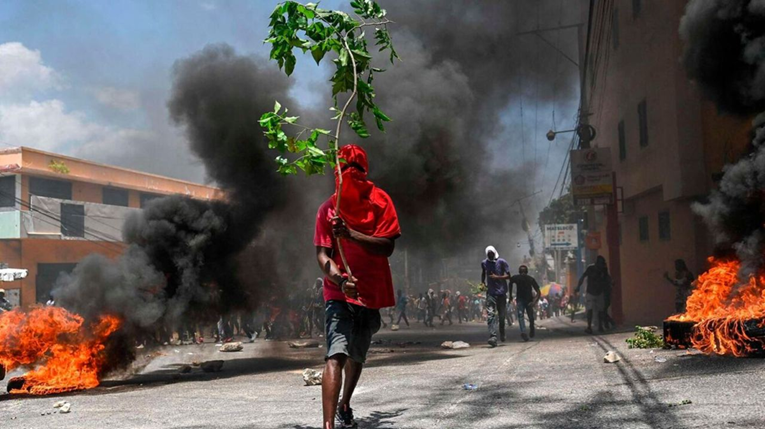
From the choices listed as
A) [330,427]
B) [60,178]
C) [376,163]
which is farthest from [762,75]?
[60,178]

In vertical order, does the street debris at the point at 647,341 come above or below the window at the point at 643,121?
below

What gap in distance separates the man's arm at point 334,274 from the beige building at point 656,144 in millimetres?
8264

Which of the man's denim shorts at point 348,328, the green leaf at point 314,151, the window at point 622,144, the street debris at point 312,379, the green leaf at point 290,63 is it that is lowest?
the street debris at point 312,379

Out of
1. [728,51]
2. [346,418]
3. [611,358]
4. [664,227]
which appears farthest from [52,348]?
[664,227]

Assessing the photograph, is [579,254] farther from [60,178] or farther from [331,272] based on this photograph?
[331,272]

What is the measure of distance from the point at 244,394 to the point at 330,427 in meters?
2.63

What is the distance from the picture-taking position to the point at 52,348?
696 centimetres

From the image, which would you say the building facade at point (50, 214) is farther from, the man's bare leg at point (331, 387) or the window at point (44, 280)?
the man's bare leg at point (331, 387)

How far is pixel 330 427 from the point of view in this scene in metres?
3.51

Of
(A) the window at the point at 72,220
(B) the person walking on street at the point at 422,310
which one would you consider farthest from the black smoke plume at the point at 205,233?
(A) the window at the point at 72,220

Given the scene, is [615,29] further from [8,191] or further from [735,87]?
[8,191]

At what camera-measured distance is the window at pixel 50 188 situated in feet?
80.3

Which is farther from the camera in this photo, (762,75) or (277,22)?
(762,75)

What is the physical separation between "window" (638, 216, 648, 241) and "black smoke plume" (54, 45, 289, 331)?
31.5ft
